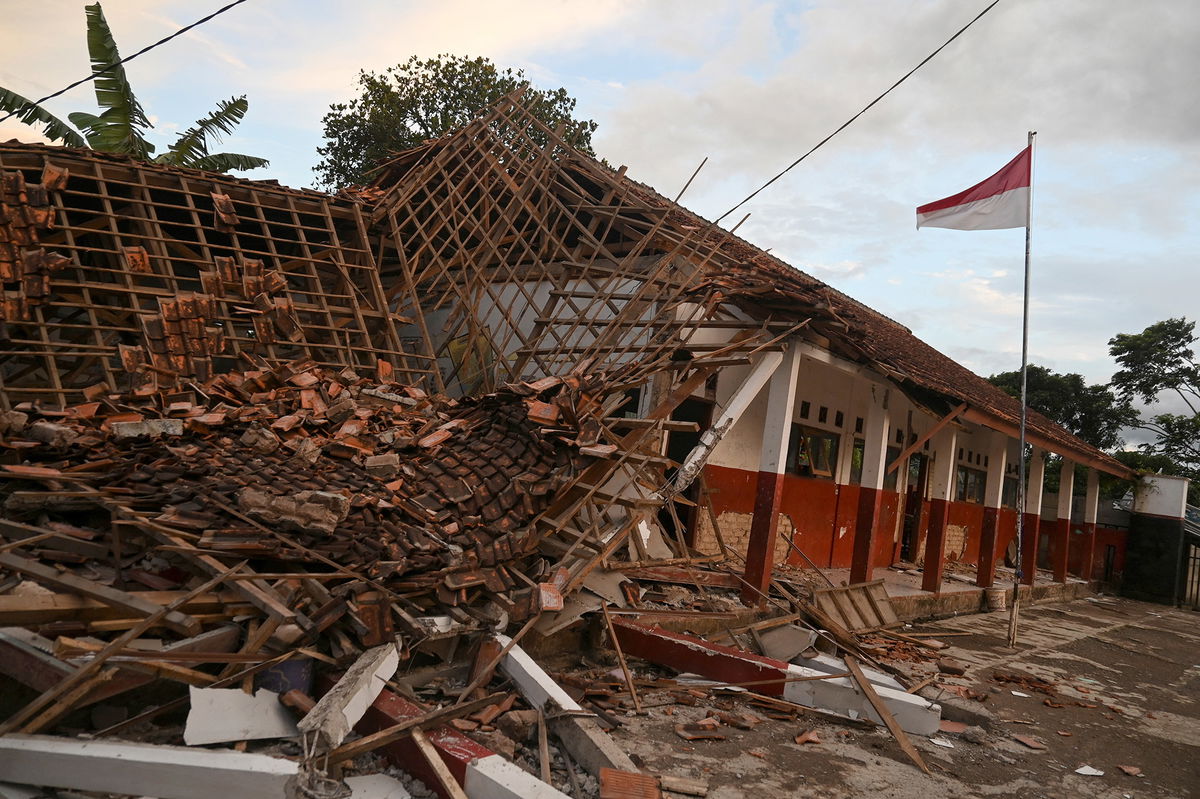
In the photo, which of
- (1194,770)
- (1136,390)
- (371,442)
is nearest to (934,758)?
(1194,770)

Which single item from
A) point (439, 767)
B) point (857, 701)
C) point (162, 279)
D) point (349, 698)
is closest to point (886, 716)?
point (857, 701)

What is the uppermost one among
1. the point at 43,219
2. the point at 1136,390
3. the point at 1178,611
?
the point at 1136,390

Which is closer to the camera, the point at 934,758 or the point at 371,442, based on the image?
the point at 934,758

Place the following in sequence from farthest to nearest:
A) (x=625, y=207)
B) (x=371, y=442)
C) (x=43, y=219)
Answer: (x=625, y=207) → (x=43, y=219) → (x=371, y=442)

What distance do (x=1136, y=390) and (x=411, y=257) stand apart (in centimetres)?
3008

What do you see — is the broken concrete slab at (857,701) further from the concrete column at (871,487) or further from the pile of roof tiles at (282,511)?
the concrete column at (871,487)

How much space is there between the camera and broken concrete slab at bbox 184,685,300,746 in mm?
4352

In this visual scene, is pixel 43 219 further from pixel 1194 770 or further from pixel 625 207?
pixel 1194 770

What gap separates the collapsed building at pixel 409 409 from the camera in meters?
5.46

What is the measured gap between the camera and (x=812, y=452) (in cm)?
1416

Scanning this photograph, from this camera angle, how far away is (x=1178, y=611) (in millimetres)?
21922

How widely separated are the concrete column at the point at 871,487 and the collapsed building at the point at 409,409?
0.19 feet

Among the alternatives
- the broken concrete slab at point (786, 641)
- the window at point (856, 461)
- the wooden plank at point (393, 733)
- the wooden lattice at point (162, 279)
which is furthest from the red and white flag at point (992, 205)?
the wooden plank at point (393, 733)

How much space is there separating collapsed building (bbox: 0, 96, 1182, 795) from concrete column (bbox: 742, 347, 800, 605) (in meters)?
0.03
